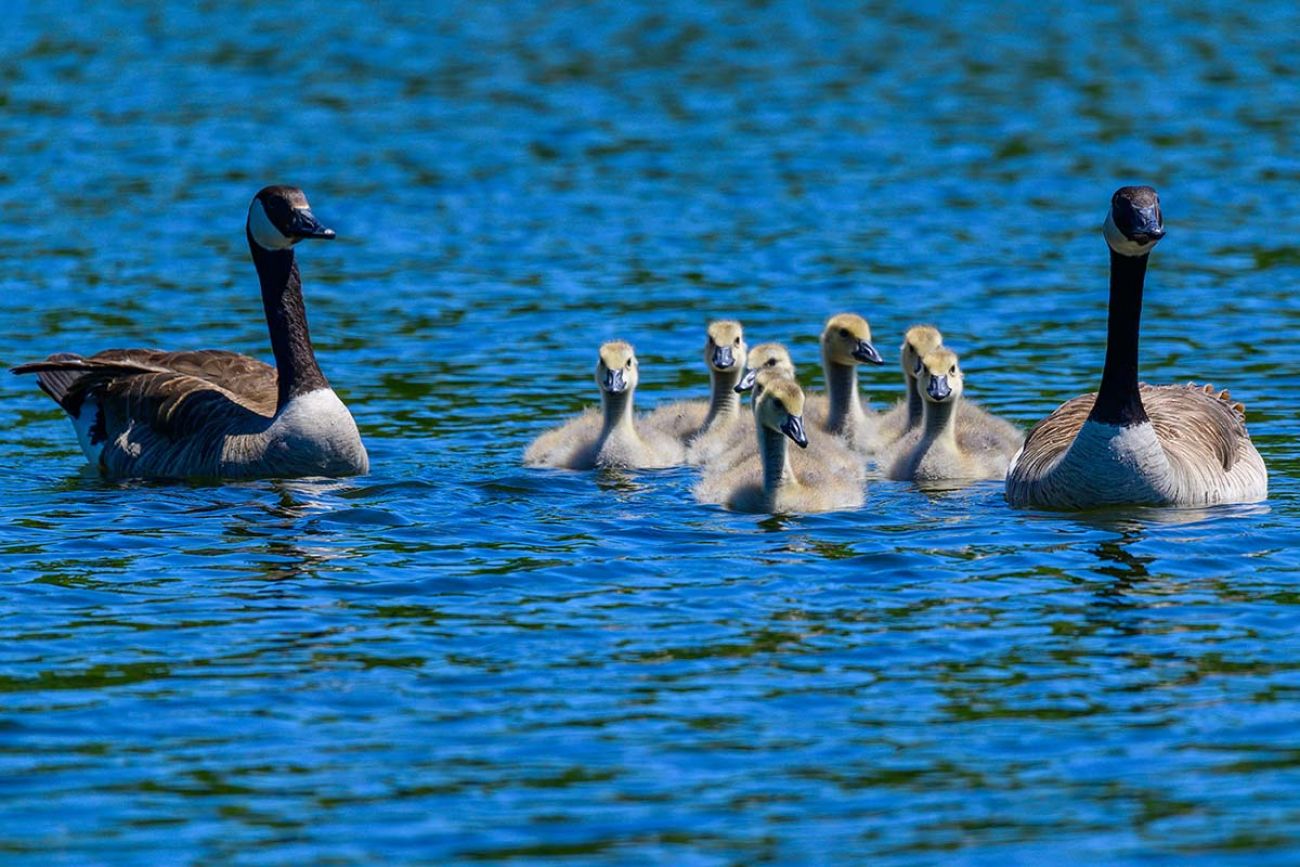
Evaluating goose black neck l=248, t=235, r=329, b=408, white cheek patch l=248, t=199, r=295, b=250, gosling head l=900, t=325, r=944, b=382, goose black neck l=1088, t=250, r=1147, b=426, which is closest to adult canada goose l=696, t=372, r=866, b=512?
goose black neck l=1088, t=250, r=1147, b=426

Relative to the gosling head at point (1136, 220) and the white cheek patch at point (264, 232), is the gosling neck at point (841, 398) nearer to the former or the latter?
the gosling head at point (1136, 220)

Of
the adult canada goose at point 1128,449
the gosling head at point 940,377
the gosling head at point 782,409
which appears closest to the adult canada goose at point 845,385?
the gosling head at point 940,377

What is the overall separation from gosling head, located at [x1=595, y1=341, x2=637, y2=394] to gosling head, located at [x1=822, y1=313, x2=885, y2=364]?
168cm

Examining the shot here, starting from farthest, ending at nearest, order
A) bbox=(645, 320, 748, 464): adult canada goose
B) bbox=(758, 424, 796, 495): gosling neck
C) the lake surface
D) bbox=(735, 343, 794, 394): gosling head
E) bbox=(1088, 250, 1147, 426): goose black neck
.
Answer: bbox=(735, 343, 794, 394): gosling head
bbox=(645, 320, 748, 464): adult canada goose
bbox=(758, 424, 796, 495): gosling neck
bbox=(1088, 250, 1147, 426): goose black neck
the lake surface

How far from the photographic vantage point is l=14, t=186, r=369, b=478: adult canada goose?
48.1 feet

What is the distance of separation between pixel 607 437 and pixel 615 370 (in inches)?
18.9

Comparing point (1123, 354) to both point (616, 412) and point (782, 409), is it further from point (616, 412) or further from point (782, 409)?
point (616, 412)

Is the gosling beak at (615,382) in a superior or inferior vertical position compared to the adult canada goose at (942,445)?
superior

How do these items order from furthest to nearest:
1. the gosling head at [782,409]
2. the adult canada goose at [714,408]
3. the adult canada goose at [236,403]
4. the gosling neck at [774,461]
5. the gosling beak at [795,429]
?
the adult canada goose at [714,408], the adult canada goose at [236,403], the gosling neck at [774,461], the gosling head at [782,409], the gosling beak at [795,429]

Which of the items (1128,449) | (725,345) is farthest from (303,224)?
(1128,449)

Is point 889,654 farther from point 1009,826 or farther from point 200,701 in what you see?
point 200,701

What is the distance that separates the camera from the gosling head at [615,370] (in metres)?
14.6

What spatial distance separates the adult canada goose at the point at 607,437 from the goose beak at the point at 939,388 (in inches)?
80.8

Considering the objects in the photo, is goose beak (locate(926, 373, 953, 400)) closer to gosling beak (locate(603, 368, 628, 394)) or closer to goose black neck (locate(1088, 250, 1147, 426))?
goose black neck (locate(1088, 250, 1147, 426))
